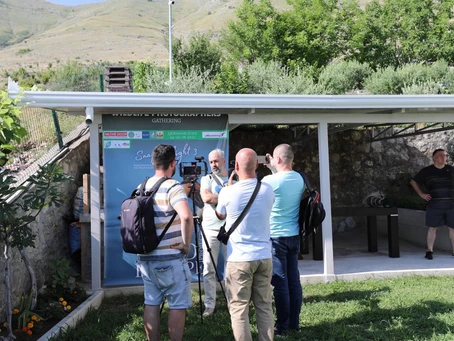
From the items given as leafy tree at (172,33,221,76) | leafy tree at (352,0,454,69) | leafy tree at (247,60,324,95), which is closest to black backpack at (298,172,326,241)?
leafy tree at (247,60,324,95)

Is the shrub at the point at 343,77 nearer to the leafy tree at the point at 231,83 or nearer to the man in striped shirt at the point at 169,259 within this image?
the leafy tree at the point at 231,83

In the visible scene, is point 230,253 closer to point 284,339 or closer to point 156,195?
point 156,195

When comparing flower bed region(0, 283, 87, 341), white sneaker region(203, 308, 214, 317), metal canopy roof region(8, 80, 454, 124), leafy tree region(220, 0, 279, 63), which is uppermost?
leafy tree region(220, 0, 279, 63)

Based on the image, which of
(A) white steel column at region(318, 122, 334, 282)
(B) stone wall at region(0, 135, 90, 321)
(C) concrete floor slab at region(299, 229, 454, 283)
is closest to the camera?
(B) stone wall at region(0, 135, 90, 321)

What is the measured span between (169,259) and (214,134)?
3.14m

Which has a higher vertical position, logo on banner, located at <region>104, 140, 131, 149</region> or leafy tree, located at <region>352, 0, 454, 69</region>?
leafy tree, located at <region>352, 0, 454, 69</region>

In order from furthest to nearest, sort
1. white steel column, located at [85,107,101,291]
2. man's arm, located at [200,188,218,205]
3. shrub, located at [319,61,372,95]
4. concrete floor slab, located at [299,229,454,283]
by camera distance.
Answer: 1. shrub, located at [319,61,372,95]
2. concrete floor slab, located at [299,229,454,283]
3. white steel column, located at [85,107,101,291]
4. man's arm, located at [200,188,218,205]

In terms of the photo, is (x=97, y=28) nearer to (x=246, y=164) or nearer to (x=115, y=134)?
(x=115, y=134)

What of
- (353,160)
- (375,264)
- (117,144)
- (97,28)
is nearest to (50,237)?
(117,144)

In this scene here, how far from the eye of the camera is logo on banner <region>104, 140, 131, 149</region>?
20.0 feet

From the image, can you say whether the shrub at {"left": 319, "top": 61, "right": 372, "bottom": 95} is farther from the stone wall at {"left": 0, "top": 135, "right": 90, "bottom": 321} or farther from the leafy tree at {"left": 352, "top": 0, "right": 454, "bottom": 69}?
the stone wall at {"left": 0, "top": 135, "right": 90, "bottom": 321}

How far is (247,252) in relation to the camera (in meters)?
3.51

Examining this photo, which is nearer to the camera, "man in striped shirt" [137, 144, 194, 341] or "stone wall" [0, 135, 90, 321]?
"man in striped shirt" [137, 144, 194, 341]

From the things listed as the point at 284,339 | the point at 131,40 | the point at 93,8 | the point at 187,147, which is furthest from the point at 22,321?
the point at 93,8
